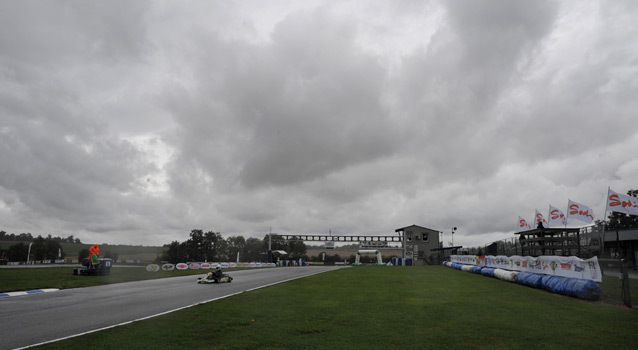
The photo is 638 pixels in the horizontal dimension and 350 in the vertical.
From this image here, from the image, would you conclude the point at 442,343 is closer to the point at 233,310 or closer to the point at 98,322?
the point at 233,310

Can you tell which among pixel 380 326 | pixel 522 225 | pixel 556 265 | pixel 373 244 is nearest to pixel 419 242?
pixel 373 244

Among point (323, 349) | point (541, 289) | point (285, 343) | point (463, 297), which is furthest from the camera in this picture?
point (541, 289)

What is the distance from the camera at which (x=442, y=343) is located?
8.91 m

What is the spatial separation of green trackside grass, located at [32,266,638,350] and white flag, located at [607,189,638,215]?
10.1 meters

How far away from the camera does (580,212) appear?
31250mm

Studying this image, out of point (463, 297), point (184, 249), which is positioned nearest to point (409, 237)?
point (184, 249)

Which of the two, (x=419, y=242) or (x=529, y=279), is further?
(x=419, y=242)

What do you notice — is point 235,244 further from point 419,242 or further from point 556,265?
point 556,265

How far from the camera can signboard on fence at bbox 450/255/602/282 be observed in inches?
705

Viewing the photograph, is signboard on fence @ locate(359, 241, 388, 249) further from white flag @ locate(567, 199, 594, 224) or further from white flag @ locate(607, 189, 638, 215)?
white flag @ locate(607, 189, 638, 215)

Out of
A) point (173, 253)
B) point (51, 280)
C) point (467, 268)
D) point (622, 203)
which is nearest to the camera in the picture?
point (622, 203)

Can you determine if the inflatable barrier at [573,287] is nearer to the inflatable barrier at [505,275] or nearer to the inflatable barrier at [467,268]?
the inflatable barrier at [505,275]

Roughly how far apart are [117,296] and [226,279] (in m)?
10.6

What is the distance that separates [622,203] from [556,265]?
255 inches
